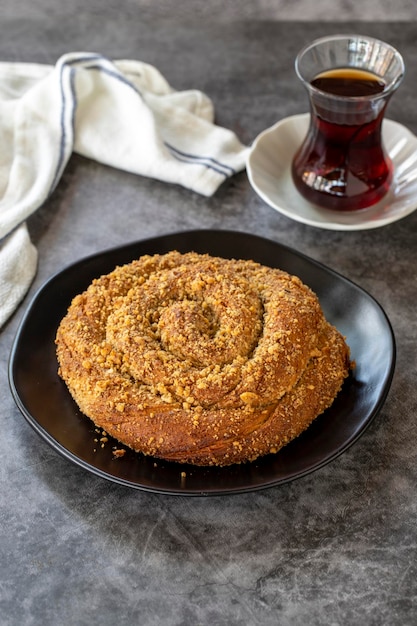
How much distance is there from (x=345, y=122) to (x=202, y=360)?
0.68 m

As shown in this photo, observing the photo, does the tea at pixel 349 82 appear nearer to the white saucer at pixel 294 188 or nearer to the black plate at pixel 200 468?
the white saucer at pixel 294 188

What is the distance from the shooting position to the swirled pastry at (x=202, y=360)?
4.30ft

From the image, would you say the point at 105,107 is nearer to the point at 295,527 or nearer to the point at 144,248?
the point at 144,248

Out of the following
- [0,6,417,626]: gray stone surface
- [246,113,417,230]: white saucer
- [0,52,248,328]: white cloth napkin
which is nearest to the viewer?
[0,6,417,626]: gray stone surface

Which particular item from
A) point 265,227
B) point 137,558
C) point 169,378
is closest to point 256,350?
point 169,378

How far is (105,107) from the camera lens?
2.11 meters

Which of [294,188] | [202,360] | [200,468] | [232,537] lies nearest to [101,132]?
[294,188]

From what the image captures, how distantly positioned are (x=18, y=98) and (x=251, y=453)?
132cm

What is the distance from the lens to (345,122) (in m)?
1.70

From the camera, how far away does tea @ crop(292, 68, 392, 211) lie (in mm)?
1694

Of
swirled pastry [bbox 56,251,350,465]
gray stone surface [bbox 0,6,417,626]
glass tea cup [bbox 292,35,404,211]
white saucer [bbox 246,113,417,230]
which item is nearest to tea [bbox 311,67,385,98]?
glass tea cup [bbox 292,35,404,211]

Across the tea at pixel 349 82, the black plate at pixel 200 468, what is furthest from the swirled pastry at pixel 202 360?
the tea at pixel 349 82

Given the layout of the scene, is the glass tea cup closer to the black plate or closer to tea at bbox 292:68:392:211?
tea at bbox 292:68:392:211

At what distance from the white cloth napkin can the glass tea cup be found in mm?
266
